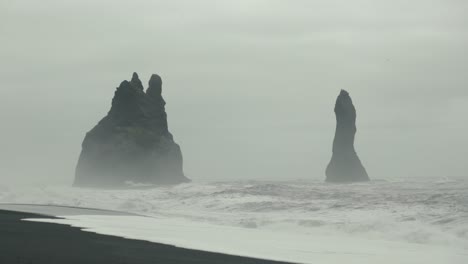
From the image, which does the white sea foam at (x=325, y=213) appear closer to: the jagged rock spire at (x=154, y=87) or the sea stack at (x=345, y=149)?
the jagged rock spire at (x=154, y=87)

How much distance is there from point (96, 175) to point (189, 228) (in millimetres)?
60916

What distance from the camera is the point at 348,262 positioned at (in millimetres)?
13336

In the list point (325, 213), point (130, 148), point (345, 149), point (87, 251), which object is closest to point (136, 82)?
point (130, 148)

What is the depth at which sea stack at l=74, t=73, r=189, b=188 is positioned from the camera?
80125mm

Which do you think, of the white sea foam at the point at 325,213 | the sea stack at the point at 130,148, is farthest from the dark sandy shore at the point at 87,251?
the sea stack at the point at 130,148

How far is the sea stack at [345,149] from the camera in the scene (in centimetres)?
10019

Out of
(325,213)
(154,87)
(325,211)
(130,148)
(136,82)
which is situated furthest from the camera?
(154,87)

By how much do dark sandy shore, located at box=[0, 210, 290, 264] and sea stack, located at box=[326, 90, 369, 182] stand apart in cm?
8435

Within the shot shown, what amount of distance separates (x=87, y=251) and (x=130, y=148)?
69.3 m

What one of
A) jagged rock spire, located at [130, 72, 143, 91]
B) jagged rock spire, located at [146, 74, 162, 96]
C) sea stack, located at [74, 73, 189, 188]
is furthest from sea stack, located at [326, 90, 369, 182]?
jagged rock spire, located at [130, 72, 143, 91]

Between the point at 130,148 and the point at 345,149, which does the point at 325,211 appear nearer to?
the point at 130,148

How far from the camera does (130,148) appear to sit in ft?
268

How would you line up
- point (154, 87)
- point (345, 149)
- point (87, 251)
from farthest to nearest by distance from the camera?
point (345, 149) → point (154, 87) → point (87, 251)

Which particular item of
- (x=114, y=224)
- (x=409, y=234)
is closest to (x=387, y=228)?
(x=409, y=234)
